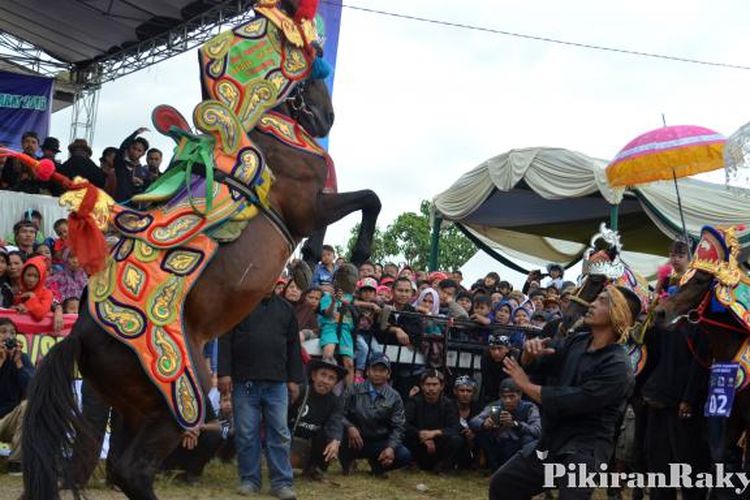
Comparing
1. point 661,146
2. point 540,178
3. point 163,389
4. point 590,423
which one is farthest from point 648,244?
point 163,389

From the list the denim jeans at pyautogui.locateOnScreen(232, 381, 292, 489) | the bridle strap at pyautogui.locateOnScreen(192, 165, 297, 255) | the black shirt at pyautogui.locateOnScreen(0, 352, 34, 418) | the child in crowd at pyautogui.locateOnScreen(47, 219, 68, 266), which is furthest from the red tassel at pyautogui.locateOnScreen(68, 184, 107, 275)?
the child in crowd at pyautogui.locateOnScreen(47, 219, 68, 266)

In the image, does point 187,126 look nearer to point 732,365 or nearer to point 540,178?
point 732,365

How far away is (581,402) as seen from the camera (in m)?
5.36

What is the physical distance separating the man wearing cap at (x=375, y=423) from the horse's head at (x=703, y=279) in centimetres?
304

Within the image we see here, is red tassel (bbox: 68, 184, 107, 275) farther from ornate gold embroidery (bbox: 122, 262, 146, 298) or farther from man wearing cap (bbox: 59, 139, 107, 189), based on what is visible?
man wearing cap (bbox: 59, 139, 107, 189)

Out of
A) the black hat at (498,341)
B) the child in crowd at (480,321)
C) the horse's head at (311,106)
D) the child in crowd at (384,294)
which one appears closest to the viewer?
the horse's head at (311,106)

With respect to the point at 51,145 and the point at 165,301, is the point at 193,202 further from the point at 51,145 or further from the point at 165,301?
the point at 51,145

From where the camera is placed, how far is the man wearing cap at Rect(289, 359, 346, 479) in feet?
29.0

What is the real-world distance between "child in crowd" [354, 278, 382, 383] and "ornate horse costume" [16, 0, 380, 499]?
4212 mm

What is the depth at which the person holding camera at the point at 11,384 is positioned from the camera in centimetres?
783

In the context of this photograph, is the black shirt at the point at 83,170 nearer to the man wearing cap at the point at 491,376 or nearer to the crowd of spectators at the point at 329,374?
the crowd of spectators at the point at 329,374

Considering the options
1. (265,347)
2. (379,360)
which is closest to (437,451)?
(379,360)

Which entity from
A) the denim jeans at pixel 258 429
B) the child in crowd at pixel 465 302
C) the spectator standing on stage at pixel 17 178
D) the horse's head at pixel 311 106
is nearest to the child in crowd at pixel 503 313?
the child in crowd at pixel 465 302

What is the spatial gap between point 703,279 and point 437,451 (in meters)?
3.49
